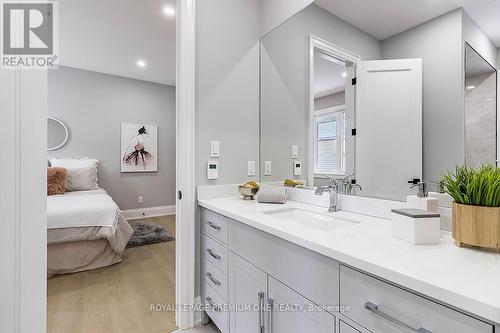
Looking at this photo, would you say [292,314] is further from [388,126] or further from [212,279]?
[388,126]

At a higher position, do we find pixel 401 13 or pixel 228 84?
pixel 401 13

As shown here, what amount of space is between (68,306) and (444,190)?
8.40 ft

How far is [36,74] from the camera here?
1.02m

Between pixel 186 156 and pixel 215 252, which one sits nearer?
pixel 215 252

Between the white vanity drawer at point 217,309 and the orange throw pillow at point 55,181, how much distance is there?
2866 mm

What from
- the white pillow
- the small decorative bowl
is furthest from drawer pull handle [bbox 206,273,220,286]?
the white pillow

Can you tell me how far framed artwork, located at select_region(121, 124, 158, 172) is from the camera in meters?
4.44

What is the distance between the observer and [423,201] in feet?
3.06

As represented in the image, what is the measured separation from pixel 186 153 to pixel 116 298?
1.40 metres

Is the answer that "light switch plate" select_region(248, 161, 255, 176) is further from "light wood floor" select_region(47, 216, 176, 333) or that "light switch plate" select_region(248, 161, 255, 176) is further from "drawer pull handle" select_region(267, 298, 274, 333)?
"light wood floor" select_region(47, 216, 176, 333)

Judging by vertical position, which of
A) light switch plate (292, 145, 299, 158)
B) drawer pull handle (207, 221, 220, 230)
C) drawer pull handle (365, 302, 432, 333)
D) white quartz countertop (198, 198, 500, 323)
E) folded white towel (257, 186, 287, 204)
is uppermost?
light switch plate (292, 145, 299, 158)

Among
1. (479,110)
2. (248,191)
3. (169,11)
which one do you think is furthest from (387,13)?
(169,11)

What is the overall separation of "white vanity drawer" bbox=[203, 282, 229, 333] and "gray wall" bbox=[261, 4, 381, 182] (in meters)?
0.93

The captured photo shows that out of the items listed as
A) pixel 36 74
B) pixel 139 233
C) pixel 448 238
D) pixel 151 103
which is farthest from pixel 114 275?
pixel 151 103
